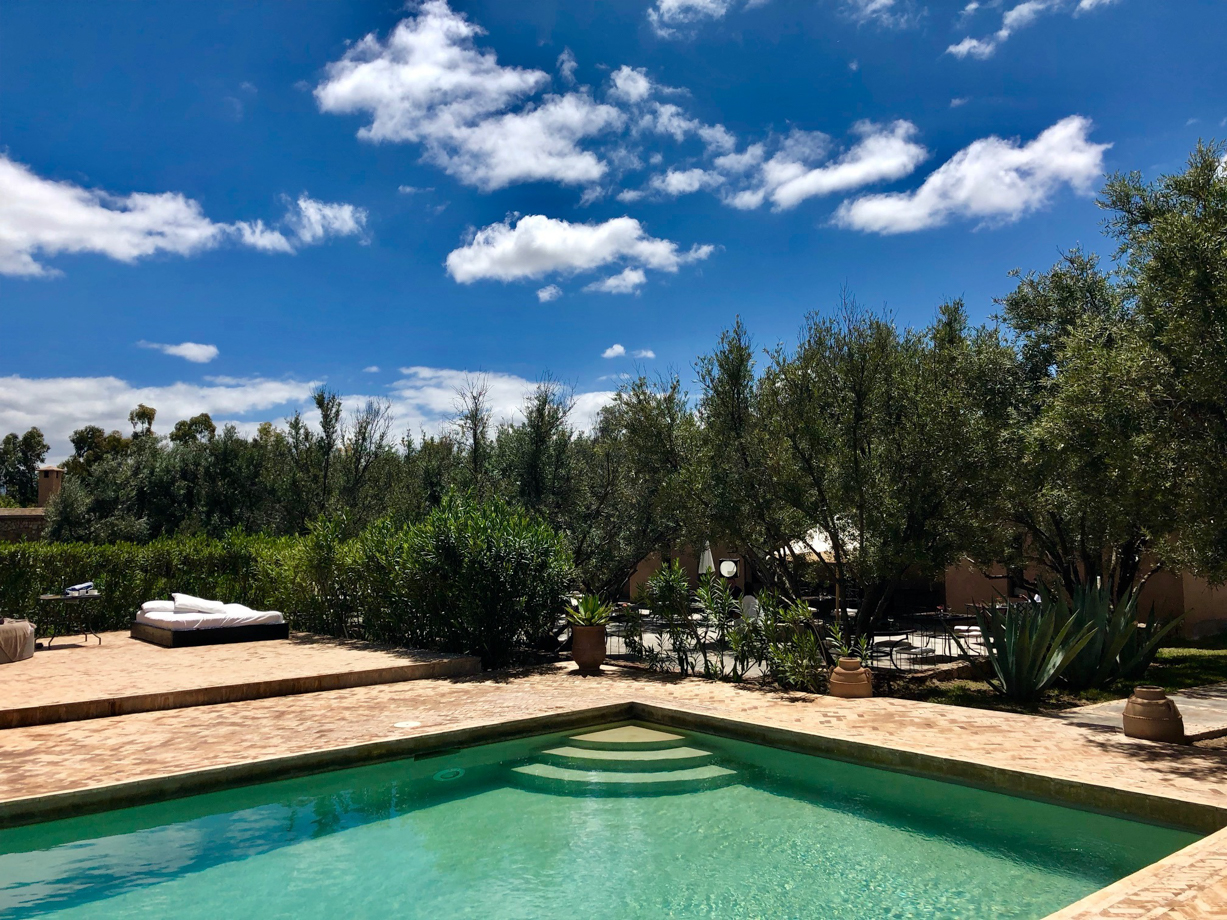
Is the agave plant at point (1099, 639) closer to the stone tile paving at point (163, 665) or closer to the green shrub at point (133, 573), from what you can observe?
the stone tile paving at point (163, 665)

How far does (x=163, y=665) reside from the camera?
11.8 metres

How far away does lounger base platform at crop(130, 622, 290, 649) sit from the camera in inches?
564

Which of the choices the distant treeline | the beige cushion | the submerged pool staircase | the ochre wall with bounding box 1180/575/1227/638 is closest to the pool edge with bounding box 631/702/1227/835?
the submerged pool staircase

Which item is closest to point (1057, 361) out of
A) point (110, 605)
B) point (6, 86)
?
point (6, 86)

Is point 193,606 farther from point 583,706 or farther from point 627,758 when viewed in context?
point 627,758

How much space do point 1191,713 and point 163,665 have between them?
14.1 meters

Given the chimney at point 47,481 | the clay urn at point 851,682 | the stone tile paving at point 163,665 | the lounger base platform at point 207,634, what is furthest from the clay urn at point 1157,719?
the chimney at point 47,481

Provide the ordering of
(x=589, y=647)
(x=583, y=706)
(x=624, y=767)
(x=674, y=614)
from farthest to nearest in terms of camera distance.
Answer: (x=674, y=614) < (x=589, y=647) < (x=583, y=706) < (x=624, y=767)

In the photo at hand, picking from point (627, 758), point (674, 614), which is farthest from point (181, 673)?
point (674, 614)

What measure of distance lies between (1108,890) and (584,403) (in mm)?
13359

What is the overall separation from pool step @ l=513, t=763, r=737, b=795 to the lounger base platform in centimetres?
977

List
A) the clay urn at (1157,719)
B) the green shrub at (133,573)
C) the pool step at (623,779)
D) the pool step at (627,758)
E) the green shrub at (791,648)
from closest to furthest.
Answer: the pool step at (623,779), the clay urn at (1157,719), the pool step at (627,758), the green shrub at (791,648), the green shrub at (133,573)

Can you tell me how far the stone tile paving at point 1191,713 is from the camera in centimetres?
798

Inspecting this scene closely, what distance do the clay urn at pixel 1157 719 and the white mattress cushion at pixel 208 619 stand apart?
14.8 meters
